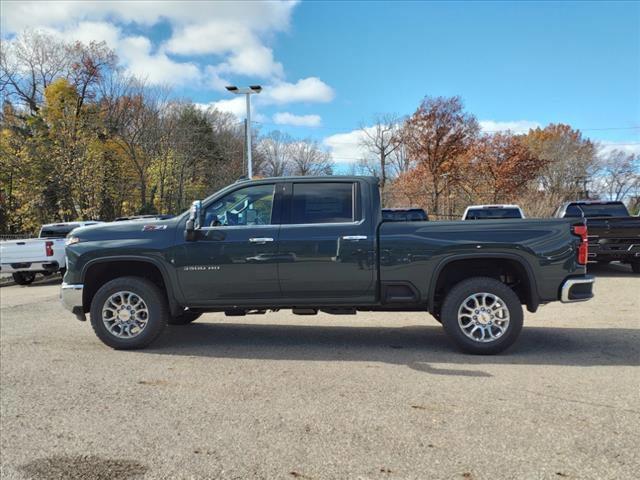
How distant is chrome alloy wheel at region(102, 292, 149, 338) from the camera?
19.8ft

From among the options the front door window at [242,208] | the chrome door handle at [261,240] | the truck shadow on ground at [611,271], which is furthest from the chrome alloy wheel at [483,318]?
the truck shadow on ground at [611,271]

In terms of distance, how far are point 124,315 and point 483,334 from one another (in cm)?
426

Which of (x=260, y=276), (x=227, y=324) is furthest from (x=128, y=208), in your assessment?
(x=260, y=276)

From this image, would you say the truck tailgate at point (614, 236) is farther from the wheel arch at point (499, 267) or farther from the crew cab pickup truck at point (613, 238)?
the wheel arch at point (499, 267)

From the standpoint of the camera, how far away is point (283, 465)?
3.18 meters

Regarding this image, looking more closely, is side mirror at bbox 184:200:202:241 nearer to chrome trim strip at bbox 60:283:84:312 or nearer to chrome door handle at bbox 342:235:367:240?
chrome trim strip at bbox 60:283:84:312

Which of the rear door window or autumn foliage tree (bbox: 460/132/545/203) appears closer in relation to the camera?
the rear door window

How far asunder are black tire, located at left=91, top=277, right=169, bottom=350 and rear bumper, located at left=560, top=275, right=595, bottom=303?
466 centimetres

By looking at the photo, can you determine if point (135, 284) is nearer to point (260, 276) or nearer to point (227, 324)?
point (260, 276)

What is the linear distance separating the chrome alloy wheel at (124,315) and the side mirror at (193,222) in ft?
3.37

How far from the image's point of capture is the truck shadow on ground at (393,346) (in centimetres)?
545

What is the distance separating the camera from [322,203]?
5965 millimetres

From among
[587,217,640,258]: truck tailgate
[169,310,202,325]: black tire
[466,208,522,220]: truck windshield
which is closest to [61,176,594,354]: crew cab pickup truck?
[169,310,202,325]: black tire

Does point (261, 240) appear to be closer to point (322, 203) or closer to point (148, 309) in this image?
point (322, 203)
